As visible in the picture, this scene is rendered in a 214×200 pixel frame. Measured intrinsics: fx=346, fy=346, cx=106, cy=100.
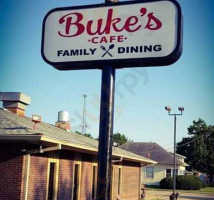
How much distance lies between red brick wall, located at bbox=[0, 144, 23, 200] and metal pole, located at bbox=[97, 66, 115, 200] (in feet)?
20.4

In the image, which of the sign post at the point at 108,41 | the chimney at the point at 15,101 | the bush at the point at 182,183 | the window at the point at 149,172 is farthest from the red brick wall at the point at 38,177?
the window at the point at 149,172

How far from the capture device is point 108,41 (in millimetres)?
5191

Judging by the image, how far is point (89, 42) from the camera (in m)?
5.29

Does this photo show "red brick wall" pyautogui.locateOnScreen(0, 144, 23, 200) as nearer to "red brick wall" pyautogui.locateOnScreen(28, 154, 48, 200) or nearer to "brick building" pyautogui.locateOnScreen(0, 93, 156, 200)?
"brick building" pyautogui.locateOnScreen(0, 93, 156, 200)

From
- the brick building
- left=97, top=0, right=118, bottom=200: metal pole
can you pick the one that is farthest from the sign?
the brick building

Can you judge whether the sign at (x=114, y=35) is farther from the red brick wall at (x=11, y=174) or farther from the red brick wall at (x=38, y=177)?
the red brick wall at (x=38, y=177)

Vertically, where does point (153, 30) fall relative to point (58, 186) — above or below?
above

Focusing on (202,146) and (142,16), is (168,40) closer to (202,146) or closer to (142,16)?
(142,16)

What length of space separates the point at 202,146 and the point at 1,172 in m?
67.5

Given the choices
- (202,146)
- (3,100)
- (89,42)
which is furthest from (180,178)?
(89,42)

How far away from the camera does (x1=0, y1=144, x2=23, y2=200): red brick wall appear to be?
10453mm

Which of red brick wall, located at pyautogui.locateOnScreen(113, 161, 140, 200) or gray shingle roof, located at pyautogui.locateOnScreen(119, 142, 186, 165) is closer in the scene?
red brick wall, located at pyautogui.locateOnScreen(113, 161, 140, 200)

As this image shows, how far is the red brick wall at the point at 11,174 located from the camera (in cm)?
1045

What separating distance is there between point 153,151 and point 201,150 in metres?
22.1
